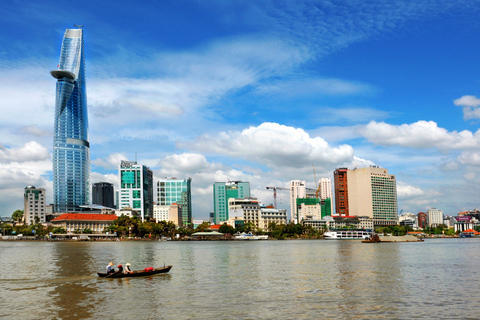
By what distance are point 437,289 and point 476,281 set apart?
10324 millimetres

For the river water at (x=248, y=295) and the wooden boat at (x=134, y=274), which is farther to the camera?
the wooden boat at (x=134, y=274)

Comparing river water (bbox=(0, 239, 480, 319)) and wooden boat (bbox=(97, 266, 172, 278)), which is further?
wooden boat (bbox=(97, 266, 172, 278))

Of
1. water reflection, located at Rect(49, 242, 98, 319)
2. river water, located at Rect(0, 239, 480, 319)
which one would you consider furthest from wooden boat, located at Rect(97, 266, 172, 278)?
water reflection, located at Rect(49, 242, 98, 319)

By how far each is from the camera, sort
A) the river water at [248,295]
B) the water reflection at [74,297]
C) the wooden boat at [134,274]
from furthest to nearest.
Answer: the wooden boat at [134,274]
the water reflection at [74,297]
the river water at [248,295]

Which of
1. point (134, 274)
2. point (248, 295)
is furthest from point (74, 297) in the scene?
point (248, 295)

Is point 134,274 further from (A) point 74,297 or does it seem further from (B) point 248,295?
(B) point 248,295

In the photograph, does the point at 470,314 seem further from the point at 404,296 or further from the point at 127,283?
the point at 127,283

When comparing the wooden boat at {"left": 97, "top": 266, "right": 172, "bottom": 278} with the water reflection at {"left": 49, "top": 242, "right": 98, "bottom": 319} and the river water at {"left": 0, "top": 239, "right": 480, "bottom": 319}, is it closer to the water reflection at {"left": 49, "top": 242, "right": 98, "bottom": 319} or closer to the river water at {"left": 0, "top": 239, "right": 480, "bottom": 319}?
the river water at {"left": 0, "top": 239, "right": 480, "bottom": 319}

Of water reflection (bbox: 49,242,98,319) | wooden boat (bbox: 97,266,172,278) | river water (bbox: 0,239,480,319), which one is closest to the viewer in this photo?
river water (bbox: 0,239,480,319)

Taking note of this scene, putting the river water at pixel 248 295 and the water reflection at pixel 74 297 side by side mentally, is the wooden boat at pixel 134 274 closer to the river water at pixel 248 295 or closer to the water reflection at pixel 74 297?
the river water at pixel 248 295

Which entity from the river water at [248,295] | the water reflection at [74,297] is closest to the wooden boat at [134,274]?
the river water at [248,295]

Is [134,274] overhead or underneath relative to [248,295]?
overhead

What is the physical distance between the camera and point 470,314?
39969 millimetres

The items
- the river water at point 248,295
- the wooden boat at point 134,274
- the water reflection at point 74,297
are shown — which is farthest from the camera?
the wooden boat at point 134,274
